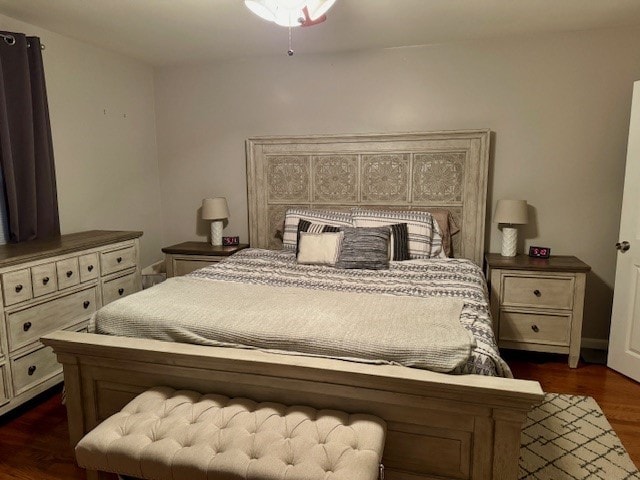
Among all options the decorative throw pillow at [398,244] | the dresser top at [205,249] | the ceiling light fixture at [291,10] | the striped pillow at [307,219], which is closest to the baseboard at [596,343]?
the decorative throw pillow at [398,244]

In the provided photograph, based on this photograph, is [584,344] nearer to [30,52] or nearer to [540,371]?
[540,371]

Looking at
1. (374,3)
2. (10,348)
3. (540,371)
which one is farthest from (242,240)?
(540,371)

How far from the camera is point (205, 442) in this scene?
140 centimetres

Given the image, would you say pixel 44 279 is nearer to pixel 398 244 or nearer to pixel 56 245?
pixel 56 245

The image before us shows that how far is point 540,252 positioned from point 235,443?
263 centimetres

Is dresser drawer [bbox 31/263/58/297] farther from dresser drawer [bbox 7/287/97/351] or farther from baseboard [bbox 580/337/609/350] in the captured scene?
baseboard [bbox 580/337/609/350]

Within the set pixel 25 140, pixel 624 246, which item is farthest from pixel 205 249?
pixel 624 246

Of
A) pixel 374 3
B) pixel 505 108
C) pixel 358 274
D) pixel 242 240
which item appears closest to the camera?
pixel 374 3

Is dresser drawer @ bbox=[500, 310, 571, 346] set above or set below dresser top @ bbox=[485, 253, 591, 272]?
below

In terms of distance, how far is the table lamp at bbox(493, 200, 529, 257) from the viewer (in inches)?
120

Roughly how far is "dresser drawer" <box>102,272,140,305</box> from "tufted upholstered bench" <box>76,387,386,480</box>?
155cm

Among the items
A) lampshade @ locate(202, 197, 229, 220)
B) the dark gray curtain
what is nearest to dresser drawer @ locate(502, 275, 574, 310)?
lampshade @ locate(202, 197, 229, 220)

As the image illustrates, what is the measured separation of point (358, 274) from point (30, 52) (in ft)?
8.17

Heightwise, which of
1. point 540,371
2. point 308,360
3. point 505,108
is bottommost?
point 540,371
